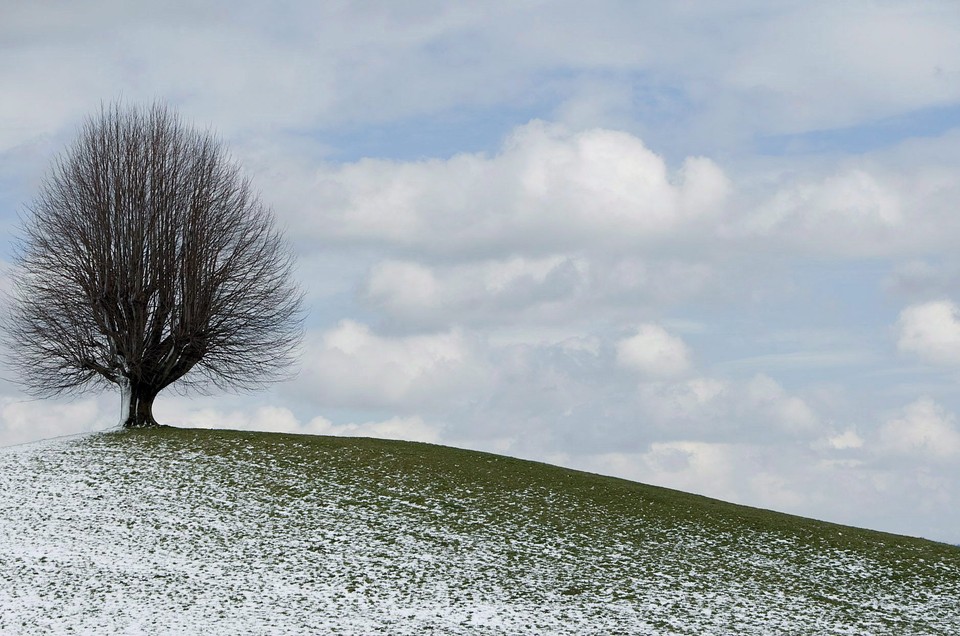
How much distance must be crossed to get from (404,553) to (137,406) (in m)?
21.7

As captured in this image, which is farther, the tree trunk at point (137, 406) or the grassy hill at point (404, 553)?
the tree trunk at point (137, 406)

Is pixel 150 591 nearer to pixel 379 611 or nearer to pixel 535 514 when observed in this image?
pixel 379 611

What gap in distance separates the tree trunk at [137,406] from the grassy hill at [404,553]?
15.2 ft

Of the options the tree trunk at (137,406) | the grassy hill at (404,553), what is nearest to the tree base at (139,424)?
the tree trunk at (137,406)

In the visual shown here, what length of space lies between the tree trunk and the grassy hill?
4.64m

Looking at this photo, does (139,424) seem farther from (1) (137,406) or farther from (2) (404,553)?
(2) (404,553)

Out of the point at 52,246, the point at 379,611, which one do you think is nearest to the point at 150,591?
the point at 379,611

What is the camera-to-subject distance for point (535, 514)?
104ft

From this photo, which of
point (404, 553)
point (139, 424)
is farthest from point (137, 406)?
point (404, 553)

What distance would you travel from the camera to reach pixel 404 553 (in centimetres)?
2719

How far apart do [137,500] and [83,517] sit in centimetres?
192

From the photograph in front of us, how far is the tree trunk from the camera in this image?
43344mm

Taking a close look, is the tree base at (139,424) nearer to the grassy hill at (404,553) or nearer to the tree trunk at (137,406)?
the tree trunk at (137,406)

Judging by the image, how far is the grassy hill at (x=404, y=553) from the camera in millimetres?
23359
